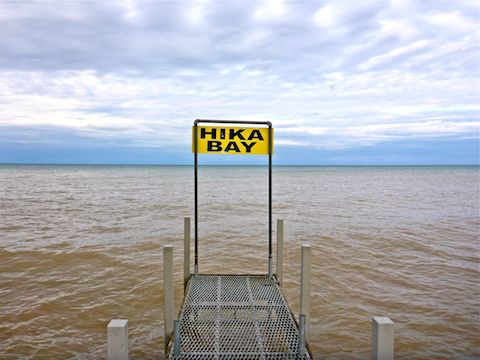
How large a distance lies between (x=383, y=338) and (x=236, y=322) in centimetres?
290

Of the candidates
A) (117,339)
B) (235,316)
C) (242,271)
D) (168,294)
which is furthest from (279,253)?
(117,339)

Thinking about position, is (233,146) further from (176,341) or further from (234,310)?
(176,341)

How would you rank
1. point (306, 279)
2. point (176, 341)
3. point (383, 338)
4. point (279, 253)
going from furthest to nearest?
point (279, 253)
point (306, 279)
point (176, 341)
point (383, 338)

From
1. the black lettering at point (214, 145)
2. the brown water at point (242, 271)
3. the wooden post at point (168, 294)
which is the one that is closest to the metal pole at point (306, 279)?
the brown water at point (242, 271)

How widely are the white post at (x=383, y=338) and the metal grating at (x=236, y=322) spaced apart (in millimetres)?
1599

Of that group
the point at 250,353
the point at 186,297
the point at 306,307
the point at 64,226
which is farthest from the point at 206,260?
the point at 64,226

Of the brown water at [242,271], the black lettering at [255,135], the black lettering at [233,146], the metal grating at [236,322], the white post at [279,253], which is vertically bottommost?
the brown water at [242,271]

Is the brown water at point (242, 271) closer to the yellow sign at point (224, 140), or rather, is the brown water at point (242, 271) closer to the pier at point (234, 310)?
the pier at point (234, 310)

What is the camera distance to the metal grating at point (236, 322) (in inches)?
193

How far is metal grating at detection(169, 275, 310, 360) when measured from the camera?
491cm

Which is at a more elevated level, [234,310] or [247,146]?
[247,146]

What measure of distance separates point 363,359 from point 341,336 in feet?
2.55

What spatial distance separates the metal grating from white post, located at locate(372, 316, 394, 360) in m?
1.60

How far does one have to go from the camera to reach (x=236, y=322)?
577 centimetres
